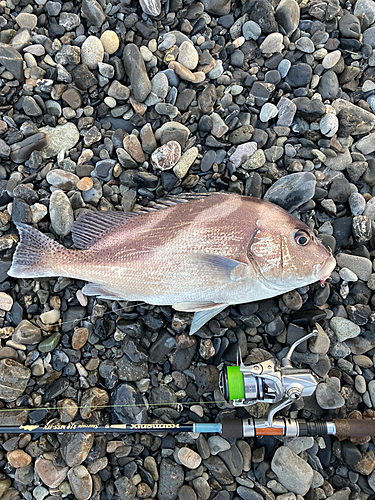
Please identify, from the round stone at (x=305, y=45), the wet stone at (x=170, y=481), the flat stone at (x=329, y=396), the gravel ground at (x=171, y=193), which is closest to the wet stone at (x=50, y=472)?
the gravel ground at (x=171, y=193)

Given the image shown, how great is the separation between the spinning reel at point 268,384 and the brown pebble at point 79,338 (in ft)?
3.56

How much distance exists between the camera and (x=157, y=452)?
7.95ft

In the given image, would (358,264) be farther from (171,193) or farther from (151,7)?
(151,7)

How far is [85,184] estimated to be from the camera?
2475 mm

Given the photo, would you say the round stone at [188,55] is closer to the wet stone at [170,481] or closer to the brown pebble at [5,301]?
the brown pebble at [5,301]

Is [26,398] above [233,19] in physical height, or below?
below

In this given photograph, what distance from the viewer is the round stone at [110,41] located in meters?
2.50

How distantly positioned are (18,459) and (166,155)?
8.12 feet

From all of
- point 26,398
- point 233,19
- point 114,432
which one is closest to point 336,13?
point 233,19

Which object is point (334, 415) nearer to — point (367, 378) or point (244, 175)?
point (367, 378)

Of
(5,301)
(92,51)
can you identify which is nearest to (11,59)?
(92,51)

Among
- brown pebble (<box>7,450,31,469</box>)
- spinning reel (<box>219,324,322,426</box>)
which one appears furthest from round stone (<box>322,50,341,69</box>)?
brown pebble (<box>7,450,31,469</box>)

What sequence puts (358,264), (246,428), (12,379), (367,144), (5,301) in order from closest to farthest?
(246,428) → (12,379) → (5,301) → (358,264) → (367,144)

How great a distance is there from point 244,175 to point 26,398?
2382 millimetres
